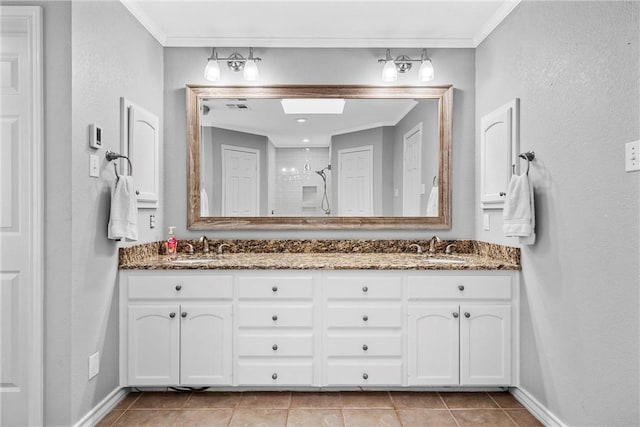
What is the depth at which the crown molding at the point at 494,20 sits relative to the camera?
7.66ft

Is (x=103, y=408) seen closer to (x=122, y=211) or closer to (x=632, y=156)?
(x=122, y=211)

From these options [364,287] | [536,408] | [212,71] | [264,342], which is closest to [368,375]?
[364,287]

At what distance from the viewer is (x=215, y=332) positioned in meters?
2.29

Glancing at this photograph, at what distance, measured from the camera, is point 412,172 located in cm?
287

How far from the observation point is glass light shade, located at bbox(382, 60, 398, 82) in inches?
108

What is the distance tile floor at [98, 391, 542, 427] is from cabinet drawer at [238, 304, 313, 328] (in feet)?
1.45

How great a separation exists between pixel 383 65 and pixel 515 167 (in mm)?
1225

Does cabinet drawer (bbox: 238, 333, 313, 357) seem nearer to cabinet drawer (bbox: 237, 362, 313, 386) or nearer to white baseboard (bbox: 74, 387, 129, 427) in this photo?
cabinet drawer (bbox: 237, 362, 313, 386)

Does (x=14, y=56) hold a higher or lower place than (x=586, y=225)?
higher

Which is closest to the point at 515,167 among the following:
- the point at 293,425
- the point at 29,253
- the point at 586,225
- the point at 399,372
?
the point at 586,225

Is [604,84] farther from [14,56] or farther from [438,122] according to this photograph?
[14,56]

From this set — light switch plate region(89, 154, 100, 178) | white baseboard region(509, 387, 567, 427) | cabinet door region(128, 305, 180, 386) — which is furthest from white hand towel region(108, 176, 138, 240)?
white baseboard region(509, 387, 567, 427)

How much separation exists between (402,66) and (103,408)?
9.53 ft

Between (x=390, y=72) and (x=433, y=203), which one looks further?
(x=433, y=203)
